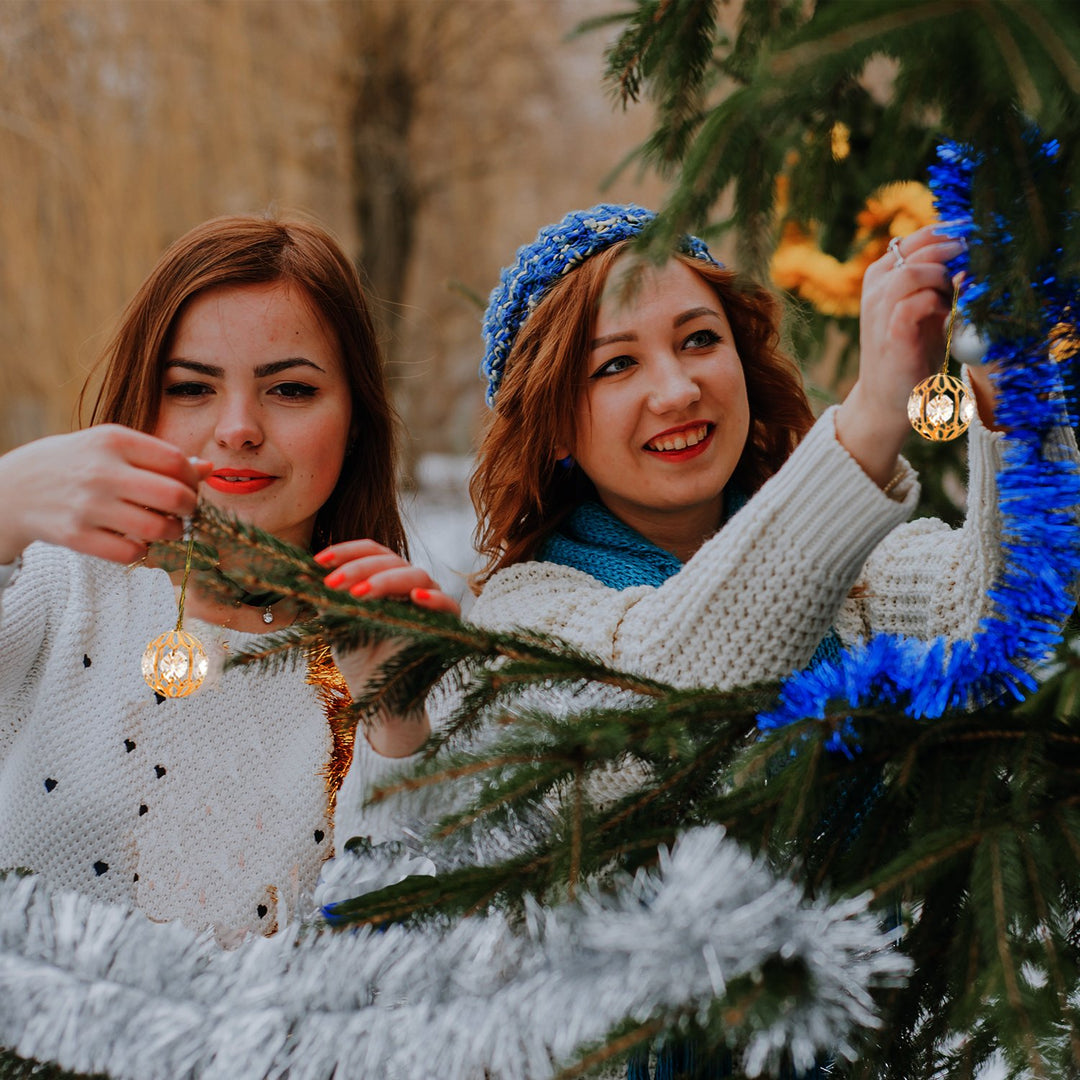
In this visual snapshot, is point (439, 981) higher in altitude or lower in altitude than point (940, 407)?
lower

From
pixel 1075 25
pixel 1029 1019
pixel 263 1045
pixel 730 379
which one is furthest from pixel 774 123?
pixel 730 379

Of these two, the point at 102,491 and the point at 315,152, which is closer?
the point at 102,491

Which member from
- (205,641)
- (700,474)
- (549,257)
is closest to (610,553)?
(700,474)

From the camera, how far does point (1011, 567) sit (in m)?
0.72

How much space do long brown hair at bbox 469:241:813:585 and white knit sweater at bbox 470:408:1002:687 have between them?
1.01 feet

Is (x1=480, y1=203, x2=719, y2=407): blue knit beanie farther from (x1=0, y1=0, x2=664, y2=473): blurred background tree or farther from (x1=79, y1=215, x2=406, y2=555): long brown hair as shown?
(x1=0, y1=0, x2=664, y2=473): blurred background tree

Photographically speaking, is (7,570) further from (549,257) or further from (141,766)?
(549,257)

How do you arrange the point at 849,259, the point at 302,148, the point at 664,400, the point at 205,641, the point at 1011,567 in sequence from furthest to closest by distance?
1. the point at 302,148
2. the point at 849,259
3. the point at 205,641
4. the point at 664,400
5. the point at 1011,567

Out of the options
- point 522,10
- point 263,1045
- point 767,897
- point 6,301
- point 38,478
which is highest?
point 522,10

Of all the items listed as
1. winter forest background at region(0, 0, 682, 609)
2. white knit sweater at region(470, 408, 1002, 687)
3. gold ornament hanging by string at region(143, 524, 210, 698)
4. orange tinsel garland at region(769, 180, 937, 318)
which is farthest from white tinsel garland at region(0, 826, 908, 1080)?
winter forest background at region(0, 0, 682, 609)

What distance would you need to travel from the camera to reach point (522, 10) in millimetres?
5430

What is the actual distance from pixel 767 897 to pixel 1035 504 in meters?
0.34

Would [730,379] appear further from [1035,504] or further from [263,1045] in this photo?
[263,1045]

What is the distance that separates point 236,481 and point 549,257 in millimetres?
456
